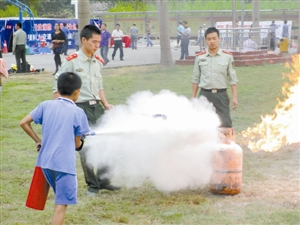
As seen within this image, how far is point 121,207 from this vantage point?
255 inches

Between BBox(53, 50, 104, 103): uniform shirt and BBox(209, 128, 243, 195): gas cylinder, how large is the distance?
1558 millimetres

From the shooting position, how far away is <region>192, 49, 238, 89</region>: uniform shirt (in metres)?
7.49

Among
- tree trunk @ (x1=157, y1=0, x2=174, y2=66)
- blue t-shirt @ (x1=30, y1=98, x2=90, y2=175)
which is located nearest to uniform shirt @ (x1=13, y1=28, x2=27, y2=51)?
tree trunk @ (x1=157, y1=0, x2=174, y2=66)

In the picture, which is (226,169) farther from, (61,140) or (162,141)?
(61,140)

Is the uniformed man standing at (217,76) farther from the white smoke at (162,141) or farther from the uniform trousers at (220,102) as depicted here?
the white smoke at (162,141)

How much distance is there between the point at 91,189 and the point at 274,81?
1282 cm

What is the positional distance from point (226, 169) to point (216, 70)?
4.52 ft

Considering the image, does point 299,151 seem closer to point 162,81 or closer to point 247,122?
point 247,122

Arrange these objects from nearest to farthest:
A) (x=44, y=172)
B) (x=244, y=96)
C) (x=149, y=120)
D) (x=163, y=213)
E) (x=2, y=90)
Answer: (x=44, y=172)
(x=163, y=213)
(x=149, y=120)
(x=244, y=96)
(x=2, y=90)

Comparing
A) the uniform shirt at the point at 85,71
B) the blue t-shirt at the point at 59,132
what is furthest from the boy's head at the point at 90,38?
the blue t-shirt at the point at 59,132

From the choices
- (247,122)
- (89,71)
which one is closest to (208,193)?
(89,71)

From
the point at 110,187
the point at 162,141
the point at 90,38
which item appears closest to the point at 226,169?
the point at 162,141

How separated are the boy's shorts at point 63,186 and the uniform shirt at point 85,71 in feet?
6.53

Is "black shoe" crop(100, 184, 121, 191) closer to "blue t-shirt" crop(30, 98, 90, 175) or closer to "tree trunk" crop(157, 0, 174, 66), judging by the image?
"blue t-shirt" crop(30, 98, 90, 175)
